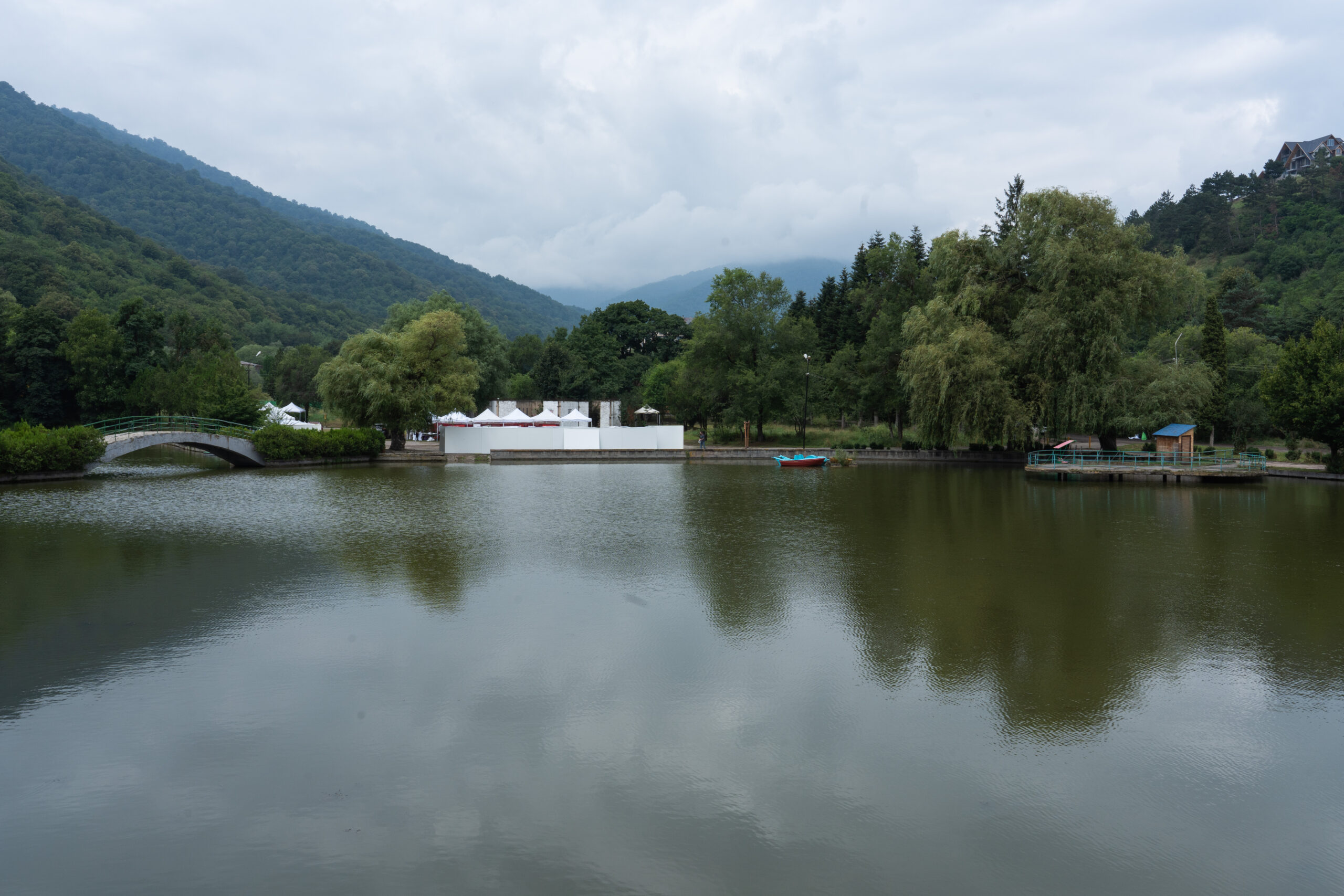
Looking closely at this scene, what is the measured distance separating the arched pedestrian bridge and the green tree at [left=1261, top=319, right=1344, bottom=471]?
45.0 m

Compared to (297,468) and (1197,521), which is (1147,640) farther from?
(297,468)

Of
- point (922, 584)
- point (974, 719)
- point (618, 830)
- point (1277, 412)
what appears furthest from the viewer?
point (1277, 412)

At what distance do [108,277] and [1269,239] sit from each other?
121 m

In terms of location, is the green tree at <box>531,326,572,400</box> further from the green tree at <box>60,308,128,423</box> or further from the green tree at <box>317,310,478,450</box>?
the green tree at <box>60,308,128,423</box>

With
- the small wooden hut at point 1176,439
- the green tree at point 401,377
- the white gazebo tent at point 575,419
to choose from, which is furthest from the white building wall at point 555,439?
the small wooden hut at point 1176,439

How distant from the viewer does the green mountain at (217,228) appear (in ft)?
469

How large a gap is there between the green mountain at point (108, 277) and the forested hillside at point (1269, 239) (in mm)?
83428

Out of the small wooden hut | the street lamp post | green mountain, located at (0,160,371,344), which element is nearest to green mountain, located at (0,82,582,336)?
green mountain, located at (0,160,371,344)

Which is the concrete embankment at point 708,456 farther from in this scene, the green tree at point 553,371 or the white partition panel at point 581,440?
the green tree at point 553,371

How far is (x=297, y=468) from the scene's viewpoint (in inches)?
1451

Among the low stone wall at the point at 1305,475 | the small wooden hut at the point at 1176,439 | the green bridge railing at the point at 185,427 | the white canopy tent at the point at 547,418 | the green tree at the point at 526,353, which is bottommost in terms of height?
the low stone wall at the point at 1305,475

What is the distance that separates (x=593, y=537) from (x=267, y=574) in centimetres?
671

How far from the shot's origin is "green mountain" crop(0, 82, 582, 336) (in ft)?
469

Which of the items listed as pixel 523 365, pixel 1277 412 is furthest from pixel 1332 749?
pixel 523 365
